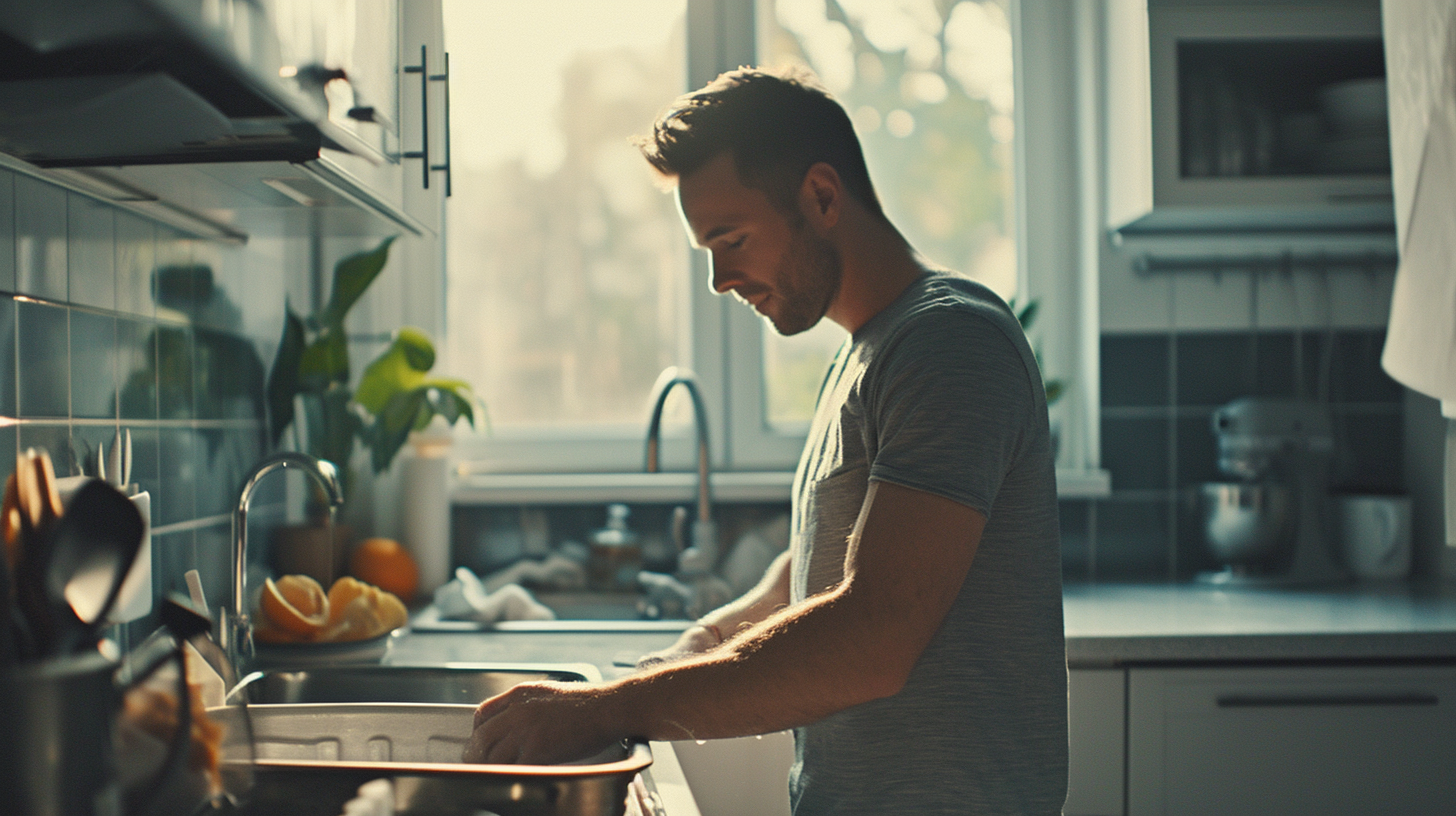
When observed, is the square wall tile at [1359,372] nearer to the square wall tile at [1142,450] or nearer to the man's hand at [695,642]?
the square wall tile at [1142,450]

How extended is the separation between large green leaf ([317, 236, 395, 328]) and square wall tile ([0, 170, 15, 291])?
29.5 inches

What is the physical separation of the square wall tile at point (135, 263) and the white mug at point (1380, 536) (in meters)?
2.08

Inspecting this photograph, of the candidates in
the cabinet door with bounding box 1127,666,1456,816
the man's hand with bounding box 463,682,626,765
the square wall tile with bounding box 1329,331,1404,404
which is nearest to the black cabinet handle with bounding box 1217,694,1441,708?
the cabinet door with bounding box 1127,666,1456,816

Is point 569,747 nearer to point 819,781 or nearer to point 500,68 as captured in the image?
point 819,781

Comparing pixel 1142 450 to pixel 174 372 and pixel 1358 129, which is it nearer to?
pixel 1358 129

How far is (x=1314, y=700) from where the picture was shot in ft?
5.14

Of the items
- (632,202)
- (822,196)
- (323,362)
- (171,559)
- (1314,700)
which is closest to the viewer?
(822,196)

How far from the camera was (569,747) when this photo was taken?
827 mm

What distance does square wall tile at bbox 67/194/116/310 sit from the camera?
1.11 m

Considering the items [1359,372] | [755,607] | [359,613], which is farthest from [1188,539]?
[359,613]

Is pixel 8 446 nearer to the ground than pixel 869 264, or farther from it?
nearer to the ground

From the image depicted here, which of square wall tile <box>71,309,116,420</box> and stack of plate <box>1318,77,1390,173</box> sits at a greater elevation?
stack of plate <box>1318,77,1390,173</box>

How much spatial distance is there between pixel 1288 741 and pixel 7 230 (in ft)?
5.62

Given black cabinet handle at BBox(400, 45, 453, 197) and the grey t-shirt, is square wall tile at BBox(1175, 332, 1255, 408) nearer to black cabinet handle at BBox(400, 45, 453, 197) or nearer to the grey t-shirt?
the grey t-shirt
